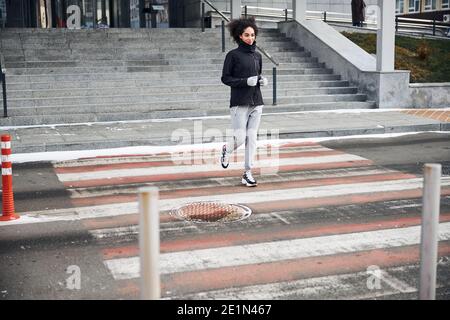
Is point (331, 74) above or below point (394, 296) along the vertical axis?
above

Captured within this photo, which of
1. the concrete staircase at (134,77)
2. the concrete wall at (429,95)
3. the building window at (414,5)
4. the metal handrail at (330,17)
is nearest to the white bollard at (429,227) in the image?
the concrete staircase at (134,77)

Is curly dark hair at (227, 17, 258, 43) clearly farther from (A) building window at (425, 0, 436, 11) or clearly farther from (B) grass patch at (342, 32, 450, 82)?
(A) building window at (425, 0, 436, 11)

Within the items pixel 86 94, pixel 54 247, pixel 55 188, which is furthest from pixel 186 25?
pixel 54 247

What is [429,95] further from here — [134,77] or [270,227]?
[270,227]

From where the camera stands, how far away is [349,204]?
7484 mm

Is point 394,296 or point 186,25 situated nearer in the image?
point 394,296

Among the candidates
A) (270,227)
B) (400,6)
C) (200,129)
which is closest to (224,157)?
(270,227)

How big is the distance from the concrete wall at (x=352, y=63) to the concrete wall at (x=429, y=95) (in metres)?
0.22

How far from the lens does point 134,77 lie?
699 inches

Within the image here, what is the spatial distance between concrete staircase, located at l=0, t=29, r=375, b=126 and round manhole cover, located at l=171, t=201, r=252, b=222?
8.06 meters

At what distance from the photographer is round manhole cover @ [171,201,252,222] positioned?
690cm

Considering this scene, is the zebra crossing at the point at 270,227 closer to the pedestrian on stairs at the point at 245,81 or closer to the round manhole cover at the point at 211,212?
the round manhole cover at the point at 211,212
